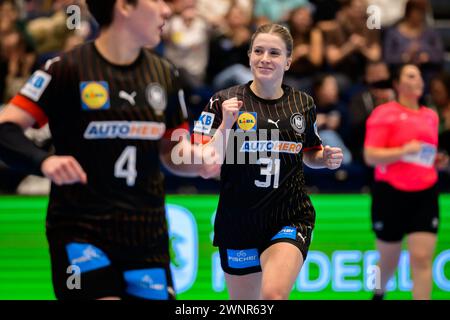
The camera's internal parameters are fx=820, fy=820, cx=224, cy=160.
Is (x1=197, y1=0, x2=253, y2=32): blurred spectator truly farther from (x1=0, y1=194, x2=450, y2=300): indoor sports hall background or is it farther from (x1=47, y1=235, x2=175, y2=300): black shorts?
(x1=47, y1=235, x2=175, y2=300): black shorts

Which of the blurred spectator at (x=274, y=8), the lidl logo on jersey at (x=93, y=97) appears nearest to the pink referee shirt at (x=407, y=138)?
the blurred spectator at (x=274, y=8)

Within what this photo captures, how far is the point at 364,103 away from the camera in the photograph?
9.33 meters

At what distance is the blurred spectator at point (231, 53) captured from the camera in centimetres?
973

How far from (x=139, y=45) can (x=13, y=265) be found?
5.36 m

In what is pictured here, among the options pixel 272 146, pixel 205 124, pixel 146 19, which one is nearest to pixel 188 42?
pixel 205 124

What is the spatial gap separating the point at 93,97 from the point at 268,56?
167 cm

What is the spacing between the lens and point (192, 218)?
29.9 feet

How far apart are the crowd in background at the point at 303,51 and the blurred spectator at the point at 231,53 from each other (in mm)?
13

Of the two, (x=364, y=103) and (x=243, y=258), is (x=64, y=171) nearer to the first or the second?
(x=243, y=258)

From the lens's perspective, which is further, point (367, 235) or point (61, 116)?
point (367, 235)
